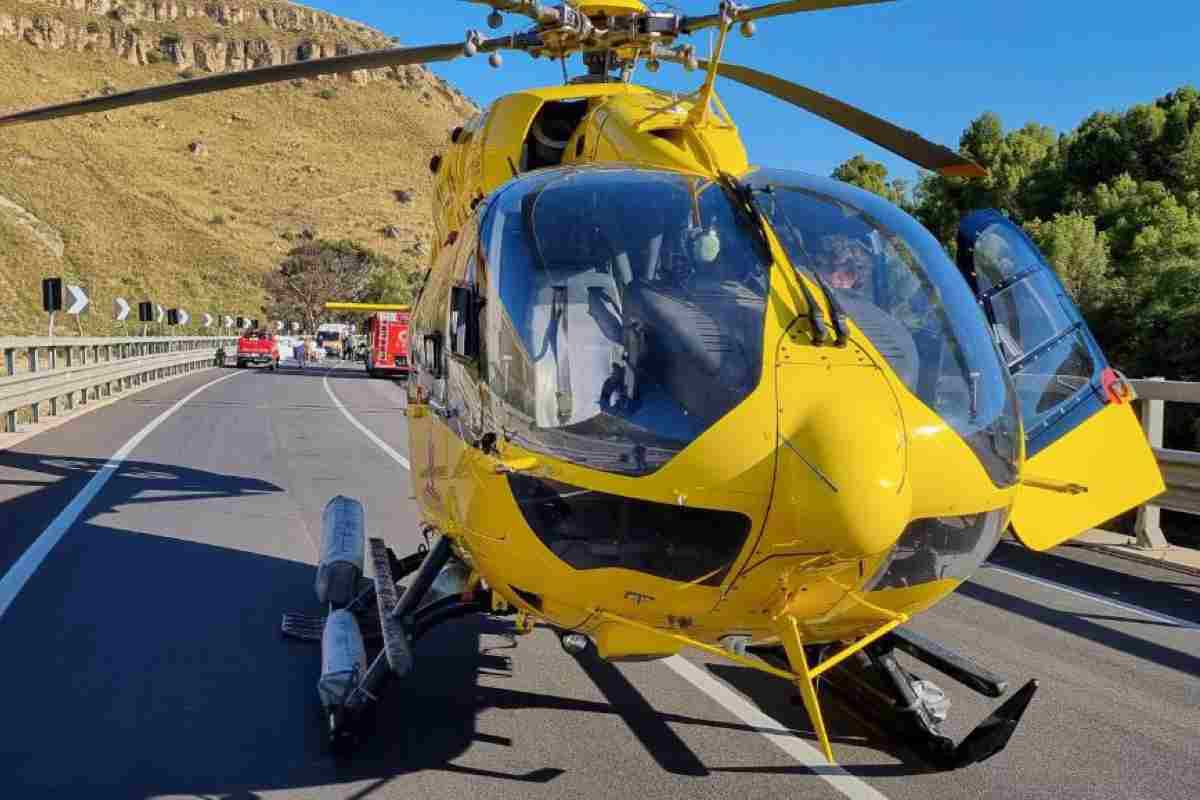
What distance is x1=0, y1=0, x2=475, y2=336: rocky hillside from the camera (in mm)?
66188

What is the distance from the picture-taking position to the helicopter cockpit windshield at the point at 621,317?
3.74 meters

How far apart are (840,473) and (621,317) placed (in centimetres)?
95

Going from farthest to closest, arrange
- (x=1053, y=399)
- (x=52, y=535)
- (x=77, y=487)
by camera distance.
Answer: (x=77, y=487)
(x=52, y=535)
(x=1053, y=399)

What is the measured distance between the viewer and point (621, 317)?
397 cm

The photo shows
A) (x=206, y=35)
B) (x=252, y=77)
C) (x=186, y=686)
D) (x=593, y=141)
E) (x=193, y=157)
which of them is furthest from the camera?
(x=206, y=35)

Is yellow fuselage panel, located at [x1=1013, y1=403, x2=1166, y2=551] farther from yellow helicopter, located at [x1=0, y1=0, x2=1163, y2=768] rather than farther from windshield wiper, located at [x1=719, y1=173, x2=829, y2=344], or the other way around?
windshield wiper, located at [x1=719, y1=173, x2=829, y2=344]

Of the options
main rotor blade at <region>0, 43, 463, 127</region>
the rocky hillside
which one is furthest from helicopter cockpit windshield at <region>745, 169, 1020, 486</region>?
the rocky hillside

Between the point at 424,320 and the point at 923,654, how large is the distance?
2904mm

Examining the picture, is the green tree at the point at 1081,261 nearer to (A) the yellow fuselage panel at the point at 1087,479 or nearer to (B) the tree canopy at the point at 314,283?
(A) the yellow fuselage panel at the point at 1087,479

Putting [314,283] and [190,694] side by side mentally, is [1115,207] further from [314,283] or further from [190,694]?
[314,283]

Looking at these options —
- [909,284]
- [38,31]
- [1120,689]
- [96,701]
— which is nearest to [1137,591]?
[1120,689]

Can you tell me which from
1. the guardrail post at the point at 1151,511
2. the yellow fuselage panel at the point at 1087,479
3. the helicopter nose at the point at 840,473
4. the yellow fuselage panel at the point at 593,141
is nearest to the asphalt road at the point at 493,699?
the guardrail post at the point at 1151,511

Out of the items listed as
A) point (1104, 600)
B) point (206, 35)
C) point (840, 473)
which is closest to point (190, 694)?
point (840, 473)

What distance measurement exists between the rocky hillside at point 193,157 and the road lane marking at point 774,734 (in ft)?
140
